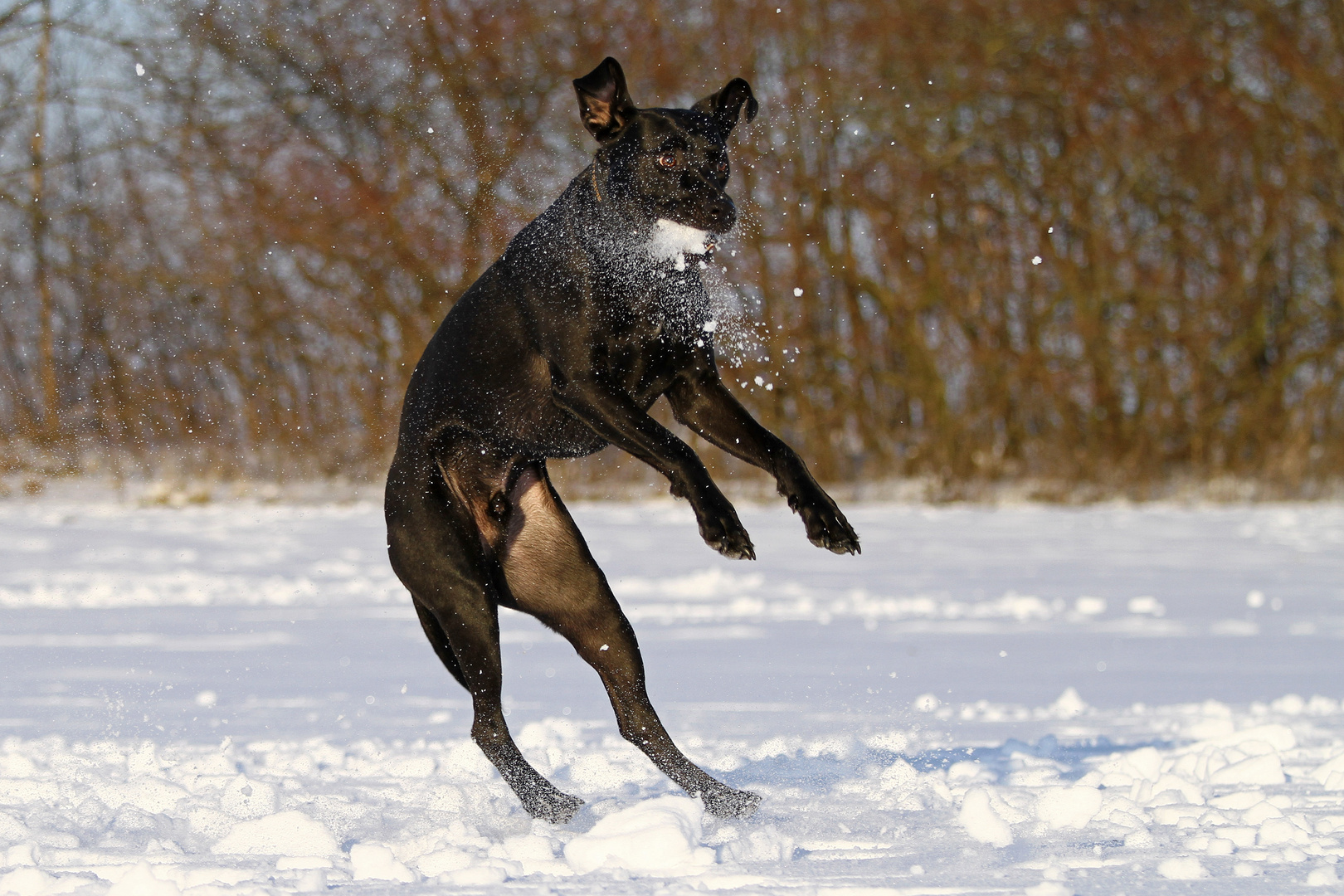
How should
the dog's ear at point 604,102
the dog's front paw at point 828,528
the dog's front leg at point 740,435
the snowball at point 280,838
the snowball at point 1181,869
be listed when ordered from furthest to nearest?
1. the dog's ear at point 604,102
2. the dog's front leg at point 740,435
3. the dog's front paw at point 828,528
4. the snowball at point 280,838
5. the snowball at point 1181,869

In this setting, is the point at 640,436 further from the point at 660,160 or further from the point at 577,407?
the point at 660,160

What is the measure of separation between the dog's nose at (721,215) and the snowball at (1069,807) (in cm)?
157

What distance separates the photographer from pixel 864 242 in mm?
13039

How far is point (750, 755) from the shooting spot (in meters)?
4.07

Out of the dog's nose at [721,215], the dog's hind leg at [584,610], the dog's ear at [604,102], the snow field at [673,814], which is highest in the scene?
the dog's ear at [604,102]

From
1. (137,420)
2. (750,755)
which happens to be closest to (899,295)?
(137,420)

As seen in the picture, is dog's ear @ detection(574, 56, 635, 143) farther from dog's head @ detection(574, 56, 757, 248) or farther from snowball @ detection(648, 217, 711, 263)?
snowball @ detection(648, 217, 711, 263)

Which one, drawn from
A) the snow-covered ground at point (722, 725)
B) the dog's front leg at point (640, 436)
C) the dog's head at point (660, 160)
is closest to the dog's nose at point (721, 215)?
the dog's head at point (660, 160)

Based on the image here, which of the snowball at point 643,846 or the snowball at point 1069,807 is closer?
the snowball at point 643,846

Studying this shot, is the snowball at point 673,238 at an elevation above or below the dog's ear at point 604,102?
below

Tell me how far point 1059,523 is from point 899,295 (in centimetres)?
286

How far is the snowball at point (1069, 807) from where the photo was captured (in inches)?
122

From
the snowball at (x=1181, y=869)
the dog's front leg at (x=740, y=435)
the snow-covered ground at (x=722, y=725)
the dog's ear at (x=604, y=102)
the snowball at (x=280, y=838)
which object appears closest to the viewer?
the snowball at (x=1181, y=869)

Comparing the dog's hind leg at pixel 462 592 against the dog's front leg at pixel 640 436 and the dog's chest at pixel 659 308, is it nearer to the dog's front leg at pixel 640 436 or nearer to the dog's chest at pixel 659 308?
the dog's front leg at pixel 640 436
